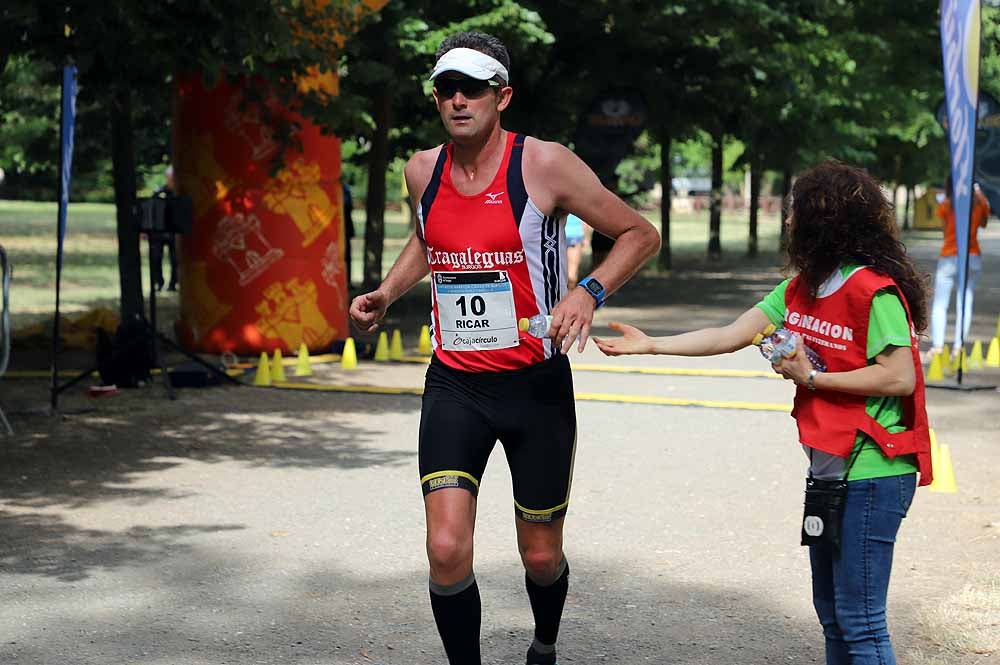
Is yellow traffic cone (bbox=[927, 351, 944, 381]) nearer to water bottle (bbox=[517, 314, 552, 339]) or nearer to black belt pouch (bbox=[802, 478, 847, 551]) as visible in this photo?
water bottle (bbox=[517, 314, 552, 339])

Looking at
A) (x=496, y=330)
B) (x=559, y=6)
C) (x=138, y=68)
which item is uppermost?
(x=559, y=6)

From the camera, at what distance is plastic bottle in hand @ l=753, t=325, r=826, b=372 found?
4.21 m

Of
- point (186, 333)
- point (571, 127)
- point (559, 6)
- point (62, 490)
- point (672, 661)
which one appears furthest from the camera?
point (571, 127)

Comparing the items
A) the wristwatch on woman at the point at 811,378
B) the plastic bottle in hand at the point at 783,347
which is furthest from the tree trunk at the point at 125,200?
the wristwatch on woman at the point at 811,378

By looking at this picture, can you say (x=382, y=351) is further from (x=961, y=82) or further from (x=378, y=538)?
(x=378, y=538)

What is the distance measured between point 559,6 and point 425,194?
16.2m

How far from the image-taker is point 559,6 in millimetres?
20625

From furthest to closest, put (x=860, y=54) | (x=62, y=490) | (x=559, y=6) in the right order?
(x=860, y=54) → (x=559, y=6) → (x=62, y=490)

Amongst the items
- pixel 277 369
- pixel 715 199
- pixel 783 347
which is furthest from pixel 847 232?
pixel 715 199

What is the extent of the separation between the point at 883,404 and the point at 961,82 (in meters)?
8.47

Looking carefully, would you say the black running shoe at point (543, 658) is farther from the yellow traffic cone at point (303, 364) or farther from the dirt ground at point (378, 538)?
the yellow traffic cone at point (303, 364)

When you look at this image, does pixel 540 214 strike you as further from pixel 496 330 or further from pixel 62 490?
pixel 62 490

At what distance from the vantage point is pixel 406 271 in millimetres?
5273

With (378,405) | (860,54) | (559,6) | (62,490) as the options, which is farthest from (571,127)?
(62,490)
